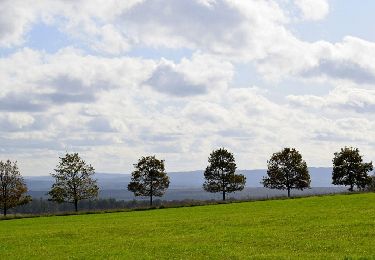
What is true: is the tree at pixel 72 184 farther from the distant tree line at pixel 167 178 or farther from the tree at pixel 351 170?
the tree at pixel 351 170

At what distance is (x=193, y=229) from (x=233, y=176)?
251 ft

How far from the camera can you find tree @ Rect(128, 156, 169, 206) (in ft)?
411

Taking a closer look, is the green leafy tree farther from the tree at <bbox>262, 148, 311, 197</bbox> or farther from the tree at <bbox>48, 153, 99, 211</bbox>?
the tree at <bbox>262, 148, 311, 197</bbox>

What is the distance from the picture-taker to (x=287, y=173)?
132 meters

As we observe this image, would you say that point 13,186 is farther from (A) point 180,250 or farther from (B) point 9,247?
(A) point 180,250

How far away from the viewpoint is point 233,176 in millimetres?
128250

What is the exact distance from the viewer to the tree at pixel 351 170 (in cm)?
13525

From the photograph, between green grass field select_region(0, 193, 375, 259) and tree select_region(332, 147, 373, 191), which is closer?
green grass field select_region(0, 193, 375, 259)

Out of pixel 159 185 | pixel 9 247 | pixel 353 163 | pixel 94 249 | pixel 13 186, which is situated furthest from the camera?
pixel 353 163

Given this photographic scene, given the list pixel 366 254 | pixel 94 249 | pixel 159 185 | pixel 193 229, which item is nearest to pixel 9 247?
pixel 94 249

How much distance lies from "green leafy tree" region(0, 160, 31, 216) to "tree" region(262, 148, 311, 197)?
57881 mm

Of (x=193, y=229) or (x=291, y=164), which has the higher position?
(x=291, y=164)

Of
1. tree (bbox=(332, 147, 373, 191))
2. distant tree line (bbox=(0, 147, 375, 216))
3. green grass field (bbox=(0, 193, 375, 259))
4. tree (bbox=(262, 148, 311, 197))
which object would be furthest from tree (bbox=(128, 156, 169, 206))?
green grass field (bbox=(0, 193, 375, 259))

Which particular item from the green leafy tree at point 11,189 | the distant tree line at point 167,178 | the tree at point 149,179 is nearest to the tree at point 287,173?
the distant tree line at point 167,178
